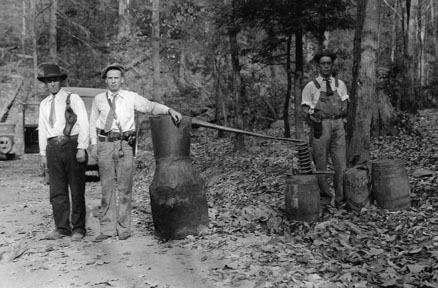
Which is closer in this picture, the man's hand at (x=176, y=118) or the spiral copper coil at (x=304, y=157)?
the man's hand at (x=176, y=118)

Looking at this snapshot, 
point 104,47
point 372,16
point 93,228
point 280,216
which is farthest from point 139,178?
point 104,47

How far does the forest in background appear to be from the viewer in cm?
1209

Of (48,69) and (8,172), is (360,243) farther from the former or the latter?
(8,172)

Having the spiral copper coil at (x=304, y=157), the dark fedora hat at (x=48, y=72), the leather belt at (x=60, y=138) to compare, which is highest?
the dark fedora hat at (x=48, y=72)

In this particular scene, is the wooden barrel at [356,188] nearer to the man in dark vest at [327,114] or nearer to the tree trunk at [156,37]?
the man in dark vest at [327,114]

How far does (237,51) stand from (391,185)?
763 cm

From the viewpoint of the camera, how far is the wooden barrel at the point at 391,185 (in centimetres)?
711

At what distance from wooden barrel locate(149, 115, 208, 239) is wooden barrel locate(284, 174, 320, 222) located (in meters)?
1.25

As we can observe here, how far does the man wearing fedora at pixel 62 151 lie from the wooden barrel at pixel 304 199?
2.87 metres

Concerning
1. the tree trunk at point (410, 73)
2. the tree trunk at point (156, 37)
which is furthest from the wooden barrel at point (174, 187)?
the tree trunk at point (410, 73)

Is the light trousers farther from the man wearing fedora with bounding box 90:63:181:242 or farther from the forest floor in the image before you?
the forest floor

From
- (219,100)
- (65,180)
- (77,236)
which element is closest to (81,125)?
(65,180)

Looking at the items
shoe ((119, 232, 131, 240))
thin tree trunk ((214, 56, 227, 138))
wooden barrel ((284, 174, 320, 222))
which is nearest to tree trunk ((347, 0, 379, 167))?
wooden barrel ((284, 174, 320, 222))

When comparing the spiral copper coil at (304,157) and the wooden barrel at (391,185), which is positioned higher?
the spiral copper coil at (304,157)
